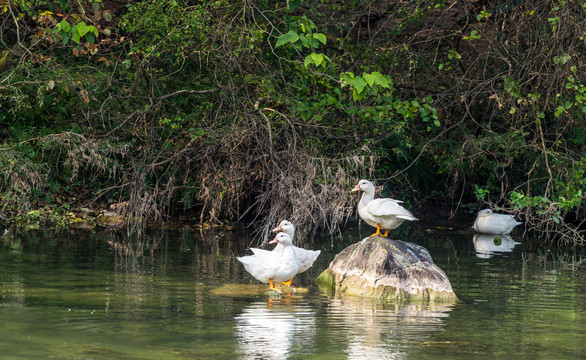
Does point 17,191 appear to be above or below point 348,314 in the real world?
above

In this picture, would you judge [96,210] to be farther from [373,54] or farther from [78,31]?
[78,31]

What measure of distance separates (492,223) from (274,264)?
27.3 feet

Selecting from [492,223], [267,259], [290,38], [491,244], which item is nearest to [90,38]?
[290,38]

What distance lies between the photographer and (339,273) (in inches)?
435

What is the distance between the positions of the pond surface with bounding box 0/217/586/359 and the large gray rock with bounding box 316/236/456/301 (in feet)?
1.05

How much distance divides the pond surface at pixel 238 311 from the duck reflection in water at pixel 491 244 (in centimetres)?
55

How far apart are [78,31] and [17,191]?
6864 mm

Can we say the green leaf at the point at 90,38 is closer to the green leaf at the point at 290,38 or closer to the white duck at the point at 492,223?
the green leaf at the point at 290,38

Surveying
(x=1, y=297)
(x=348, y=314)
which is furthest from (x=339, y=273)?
(x=1, y=297)

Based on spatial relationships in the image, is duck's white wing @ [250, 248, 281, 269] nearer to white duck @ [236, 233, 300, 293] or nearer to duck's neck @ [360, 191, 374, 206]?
white duck @ [236, 233, 300, 293]

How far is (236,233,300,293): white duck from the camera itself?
10500 millimetres

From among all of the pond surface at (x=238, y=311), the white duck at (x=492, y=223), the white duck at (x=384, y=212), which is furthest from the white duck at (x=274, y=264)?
the white duck at (x=492, y=223)

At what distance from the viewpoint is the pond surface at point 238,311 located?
738 cm

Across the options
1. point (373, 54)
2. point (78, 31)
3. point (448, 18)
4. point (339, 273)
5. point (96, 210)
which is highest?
point (448, 18)
